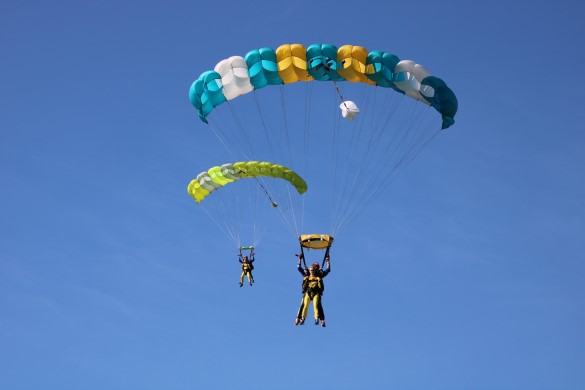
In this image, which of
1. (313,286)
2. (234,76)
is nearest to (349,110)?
(234,76)

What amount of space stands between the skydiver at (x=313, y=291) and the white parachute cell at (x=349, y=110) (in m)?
4.07

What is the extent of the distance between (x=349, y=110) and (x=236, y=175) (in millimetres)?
5234

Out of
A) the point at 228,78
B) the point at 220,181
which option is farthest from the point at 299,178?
the point at 228,78

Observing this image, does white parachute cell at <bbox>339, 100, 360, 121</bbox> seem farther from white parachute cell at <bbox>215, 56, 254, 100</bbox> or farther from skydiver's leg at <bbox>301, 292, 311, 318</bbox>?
skydiver's leg at <bbox>301, 292, 311, 318</bbox>

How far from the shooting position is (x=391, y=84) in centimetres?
2909

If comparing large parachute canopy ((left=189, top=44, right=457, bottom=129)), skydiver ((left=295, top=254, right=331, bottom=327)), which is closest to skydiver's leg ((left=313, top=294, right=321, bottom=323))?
skydiver ((left=295, top=254, right=331, bottom=327))

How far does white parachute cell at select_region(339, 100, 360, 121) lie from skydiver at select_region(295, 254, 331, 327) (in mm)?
4069

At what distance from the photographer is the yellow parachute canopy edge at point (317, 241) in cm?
2833

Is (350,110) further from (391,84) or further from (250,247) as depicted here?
(250,247)

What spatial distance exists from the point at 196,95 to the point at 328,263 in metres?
5.75

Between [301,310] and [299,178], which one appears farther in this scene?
[299,178]

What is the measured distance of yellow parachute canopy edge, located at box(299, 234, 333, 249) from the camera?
92.9 ft

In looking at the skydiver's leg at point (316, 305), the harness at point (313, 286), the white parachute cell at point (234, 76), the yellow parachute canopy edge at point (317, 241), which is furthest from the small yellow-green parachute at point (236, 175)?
the skydiver's leg at point (316, 305)

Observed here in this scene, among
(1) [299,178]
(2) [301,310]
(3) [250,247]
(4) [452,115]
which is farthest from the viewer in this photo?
(3) [250,247]
